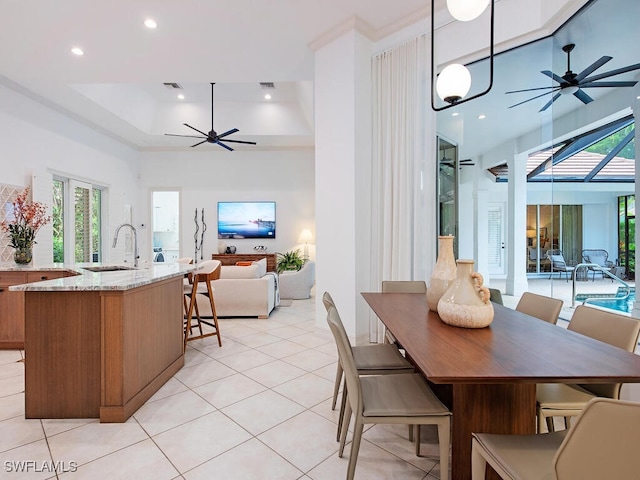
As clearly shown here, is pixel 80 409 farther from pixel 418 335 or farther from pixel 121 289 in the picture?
pixel 418 335

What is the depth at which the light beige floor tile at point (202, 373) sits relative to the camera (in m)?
2.76

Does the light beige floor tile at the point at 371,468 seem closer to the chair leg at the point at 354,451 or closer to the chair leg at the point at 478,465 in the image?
the chair leg at the point at 354,451

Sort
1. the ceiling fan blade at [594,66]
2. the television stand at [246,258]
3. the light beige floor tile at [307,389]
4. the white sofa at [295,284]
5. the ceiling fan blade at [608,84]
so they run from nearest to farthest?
the light beige floor tile at [307,389] → the ceiling fan blade at [608,84] → the ceiling fan blade at [594,66] → the white sofa at [295,284] → the television stand at [246,258]

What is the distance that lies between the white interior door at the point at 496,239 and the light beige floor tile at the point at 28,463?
32.1 ft

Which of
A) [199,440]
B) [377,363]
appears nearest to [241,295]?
[199,440]

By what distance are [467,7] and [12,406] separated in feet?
12.2

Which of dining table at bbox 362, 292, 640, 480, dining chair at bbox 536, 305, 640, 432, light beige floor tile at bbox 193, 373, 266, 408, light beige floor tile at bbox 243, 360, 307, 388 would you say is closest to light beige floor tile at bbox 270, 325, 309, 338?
light beige floor tile at bbox 243, 360, 307, 388

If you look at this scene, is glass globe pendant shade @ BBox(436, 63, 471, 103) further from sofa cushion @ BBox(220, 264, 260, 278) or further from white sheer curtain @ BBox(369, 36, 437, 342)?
sofa cushion @ BBox(220, 264, 260, 278)

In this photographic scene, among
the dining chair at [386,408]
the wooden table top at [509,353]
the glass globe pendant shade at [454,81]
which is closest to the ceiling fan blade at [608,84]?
the glass globe pendant shade at [454,81]

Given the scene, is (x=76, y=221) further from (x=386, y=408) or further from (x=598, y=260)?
(x=598, y=260)

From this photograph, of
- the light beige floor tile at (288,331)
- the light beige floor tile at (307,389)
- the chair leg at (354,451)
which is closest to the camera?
the chair leg at (354,451)

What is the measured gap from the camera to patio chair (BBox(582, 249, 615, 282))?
3706 mm

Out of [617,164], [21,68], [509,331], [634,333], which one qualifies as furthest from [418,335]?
[21,68]

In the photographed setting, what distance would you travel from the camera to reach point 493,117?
555 centimetres
